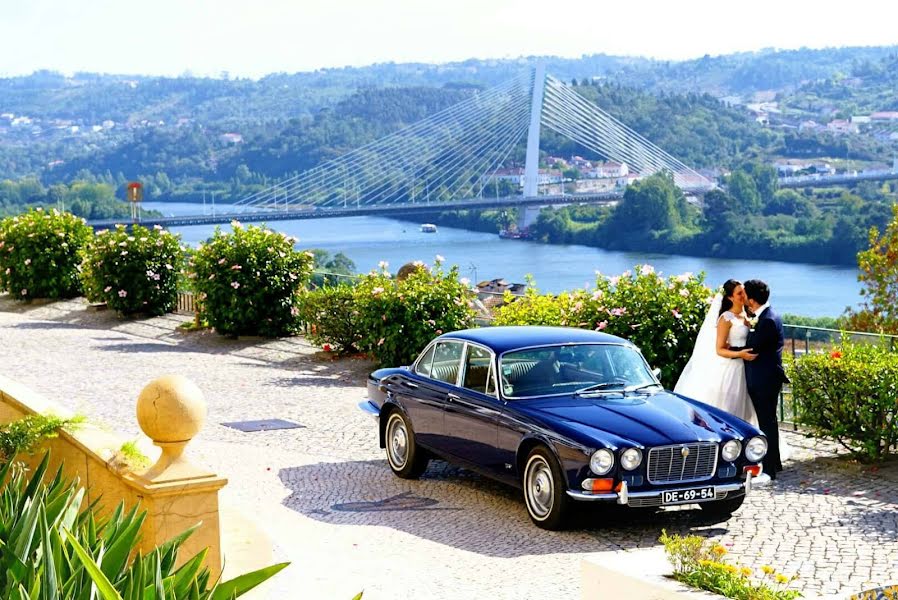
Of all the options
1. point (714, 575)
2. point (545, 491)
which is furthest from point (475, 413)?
point (714, 575)

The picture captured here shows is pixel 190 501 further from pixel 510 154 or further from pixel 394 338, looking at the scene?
pixel 510 154

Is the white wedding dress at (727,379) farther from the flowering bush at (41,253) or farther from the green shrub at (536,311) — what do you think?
the flowering bush at (41,253)

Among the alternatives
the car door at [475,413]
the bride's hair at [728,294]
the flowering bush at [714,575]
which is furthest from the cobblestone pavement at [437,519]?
the bride's hair at [728,294]

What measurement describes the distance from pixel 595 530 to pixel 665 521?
0.51m

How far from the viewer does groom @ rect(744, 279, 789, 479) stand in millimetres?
9648

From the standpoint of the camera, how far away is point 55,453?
6988mm

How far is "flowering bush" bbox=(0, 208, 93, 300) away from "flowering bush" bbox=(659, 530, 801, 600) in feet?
67.0

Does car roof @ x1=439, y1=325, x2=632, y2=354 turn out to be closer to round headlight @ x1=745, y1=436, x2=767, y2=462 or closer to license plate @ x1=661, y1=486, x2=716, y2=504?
round headlight @ x1=745, y1=436, x2=767, y2=462

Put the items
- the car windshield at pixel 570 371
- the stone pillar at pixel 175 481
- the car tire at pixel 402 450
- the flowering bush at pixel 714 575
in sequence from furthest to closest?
1. the car tire at pixel 402 450
2. the car windshield at pixel 570 371
3. the stone pillar at pixel 175 481
4. the flowering bush at pixel 714 575

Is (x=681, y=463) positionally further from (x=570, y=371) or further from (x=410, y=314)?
(x=410, y=314)

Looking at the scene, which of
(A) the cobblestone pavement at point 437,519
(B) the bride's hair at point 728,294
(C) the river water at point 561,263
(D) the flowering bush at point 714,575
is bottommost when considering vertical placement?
(C) the river water at point 561,263

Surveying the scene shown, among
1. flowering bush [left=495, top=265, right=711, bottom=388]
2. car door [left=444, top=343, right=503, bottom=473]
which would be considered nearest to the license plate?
car door [left=444, top=343, right=503, bottom=473]

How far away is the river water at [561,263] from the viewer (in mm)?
57031

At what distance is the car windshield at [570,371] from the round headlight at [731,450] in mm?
959
